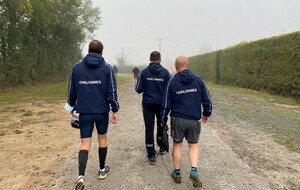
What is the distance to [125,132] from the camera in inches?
304

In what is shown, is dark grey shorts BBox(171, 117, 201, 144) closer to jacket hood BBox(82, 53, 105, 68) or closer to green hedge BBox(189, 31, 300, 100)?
jacket hood BBox(82, 53, 105, 68)

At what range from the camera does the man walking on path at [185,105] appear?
447 cm

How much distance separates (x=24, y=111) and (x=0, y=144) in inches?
173

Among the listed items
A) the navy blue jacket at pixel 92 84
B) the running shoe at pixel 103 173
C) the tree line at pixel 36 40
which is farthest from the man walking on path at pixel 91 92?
the tree line at pixel 36 40

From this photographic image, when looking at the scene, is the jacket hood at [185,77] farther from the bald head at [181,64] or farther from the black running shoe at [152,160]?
the black running shoe at [152,160]

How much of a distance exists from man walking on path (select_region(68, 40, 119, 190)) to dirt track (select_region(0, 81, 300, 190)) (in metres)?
0.85

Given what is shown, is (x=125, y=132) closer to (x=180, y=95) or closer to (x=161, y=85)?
(x=161, y=85)

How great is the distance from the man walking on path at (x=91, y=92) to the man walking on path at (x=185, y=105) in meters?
0.93

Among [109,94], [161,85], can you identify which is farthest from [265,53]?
[109,94]

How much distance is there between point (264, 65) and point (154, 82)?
14.2m

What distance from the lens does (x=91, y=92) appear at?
4340mm

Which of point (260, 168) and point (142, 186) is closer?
point (142, 186)

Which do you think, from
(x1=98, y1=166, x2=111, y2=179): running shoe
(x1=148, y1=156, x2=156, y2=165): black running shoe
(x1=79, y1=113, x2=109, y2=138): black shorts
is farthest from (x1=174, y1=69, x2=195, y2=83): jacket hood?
(x1=98, y1=166, x2=111, y2=179): running shoe

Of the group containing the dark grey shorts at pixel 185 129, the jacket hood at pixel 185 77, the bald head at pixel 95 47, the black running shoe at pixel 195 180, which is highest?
the bald head at pixel 95 47
